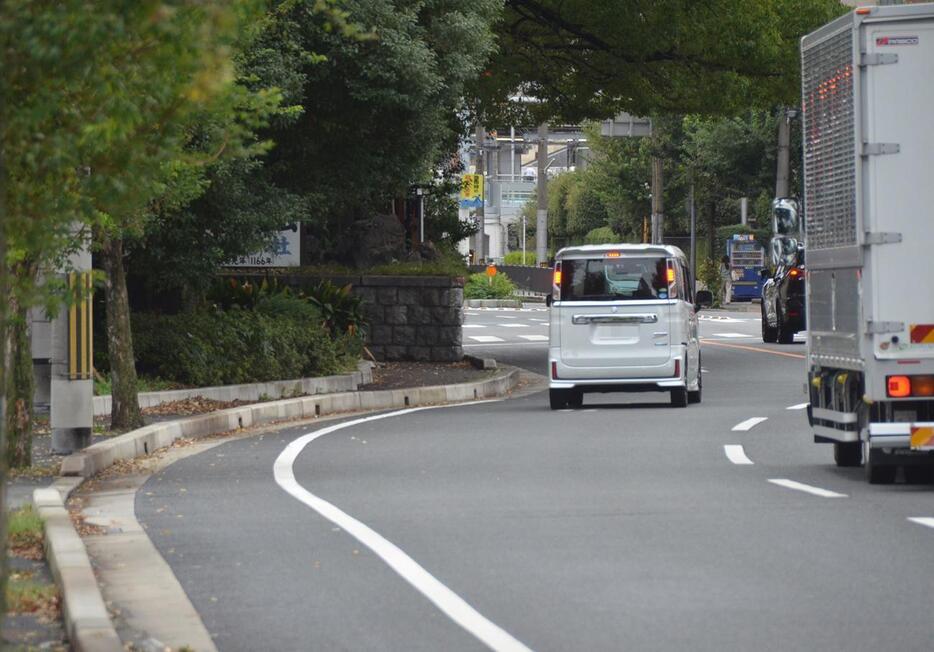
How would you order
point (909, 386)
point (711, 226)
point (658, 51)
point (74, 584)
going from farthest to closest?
1. point (711, 226)
2. point (658, 51)
3. point (909, 386)
4. point (74, 584)

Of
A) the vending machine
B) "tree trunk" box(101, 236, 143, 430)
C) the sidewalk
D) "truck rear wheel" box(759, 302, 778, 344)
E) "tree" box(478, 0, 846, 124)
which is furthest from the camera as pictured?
the vending machine

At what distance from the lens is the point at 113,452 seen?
15242 mm

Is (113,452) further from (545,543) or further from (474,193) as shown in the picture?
(474,193)

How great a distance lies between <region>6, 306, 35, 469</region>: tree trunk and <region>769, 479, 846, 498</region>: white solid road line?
5.80m

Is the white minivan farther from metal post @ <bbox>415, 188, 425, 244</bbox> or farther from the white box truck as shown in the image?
metal post @ <bbox>415, 188, 425, 244</bbox>

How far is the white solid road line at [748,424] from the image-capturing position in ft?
61.3

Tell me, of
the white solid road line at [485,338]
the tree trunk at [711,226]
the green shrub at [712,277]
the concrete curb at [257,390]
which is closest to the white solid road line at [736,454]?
the concrete curb at [257,390]

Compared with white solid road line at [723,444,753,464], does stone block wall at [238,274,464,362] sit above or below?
above

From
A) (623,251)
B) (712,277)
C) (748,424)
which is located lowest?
(748,424)

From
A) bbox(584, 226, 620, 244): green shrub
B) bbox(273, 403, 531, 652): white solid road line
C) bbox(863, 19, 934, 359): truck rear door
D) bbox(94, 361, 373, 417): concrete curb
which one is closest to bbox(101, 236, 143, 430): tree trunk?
bbox(94, 361, 373, 417): concrete curb

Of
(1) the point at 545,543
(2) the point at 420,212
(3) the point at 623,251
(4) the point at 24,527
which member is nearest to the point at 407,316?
(3) the point at 623,251

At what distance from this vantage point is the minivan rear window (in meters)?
22.1

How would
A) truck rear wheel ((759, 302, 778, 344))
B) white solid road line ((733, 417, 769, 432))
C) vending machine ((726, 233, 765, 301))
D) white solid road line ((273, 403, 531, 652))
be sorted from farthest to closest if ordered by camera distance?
1. vending machine ((726, 233, 765, 301))
2. truck rear wheel ((759, 302, 778, 344))
3. white solid road line ((733, 417, 769, 432))
4. white solid road line ((273, 403, 531, 652))

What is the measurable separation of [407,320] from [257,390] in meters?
8.38
